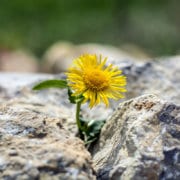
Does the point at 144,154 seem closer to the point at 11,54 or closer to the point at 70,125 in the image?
the point at 70,125

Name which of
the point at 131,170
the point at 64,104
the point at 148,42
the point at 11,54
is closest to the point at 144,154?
the point at 131,170

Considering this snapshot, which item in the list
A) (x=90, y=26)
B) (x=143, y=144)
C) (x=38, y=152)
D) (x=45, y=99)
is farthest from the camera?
(x=90, y=26)

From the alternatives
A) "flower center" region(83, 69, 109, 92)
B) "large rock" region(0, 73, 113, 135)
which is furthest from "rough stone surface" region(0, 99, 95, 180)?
"large rock" region(0, 73, 113, 135)

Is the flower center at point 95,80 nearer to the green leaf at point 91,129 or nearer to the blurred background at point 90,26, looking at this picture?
the green leaf at point 91,129

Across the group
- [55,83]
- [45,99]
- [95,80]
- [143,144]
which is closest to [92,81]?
[95,80]

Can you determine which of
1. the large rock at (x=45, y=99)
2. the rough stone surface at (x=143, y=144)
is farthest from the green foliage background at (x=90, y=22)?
Result: the rough stone surface at (x=143, y=144)

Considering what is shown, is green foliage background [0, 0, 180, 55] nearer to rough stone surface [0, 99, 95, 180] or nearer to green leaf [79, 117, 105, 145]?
green leaf [79, 117, 105, 145]

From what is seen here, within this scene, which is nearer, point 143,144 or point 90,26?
point 143,144

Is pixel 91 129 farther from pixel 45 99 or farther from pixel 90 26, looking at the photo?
pixel 90 26
